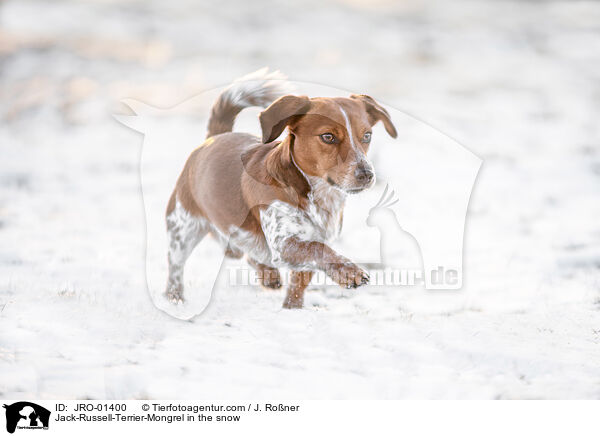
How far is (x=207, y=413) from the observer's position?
8.57ft

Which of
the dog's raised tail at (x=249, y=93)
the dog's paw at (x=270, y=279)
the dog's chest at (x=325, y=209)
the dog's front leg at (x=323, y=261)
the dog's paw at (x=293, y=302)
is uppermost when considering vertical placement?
the dog's raised tail at (x=249, y=93)

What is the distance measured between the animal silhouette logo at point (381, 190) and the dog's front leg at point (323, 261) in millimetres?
307

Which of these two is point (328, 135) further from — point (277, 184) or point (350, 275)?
point (350, 275)

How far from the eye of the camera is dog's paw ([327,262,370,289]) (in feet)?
8.85

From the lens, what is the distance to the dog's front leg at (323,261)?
8.88 feet

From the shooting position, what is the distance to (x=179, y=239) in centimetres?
358

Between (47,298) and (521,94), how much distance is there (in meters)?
6.98

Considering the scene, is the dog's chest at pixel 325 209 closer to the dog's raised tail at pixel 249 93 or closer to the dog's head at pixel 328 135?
the dog's head at pixel 328 135

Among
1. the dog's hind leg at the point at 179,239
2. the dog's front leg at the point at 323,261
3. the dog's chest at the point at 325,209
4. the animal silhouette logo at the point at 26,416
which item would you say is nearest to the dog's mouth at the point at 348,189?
the dog's chest at the point at 325,209

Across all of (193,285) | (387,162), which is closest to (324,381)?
(387,162)

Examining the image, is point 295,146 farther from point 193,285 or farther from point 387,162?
point 193,285

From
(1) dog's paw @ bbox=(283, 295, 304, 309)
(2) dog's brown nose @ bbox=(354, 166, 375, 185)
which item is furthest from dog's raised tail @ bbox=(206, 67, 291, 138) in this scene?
(1) dog's paw @ bbox=(283, 295, 304, 309)

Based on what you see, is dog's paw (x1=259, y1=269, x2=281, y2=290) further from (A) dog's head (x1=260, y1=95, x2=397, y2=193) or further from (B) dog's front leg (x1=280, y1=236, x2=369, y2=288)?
(A) dog's head (x1=260, y1=95, x2=397, y2=193)

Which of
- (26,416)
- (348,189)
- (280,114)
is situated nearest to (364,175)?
(348,189)
